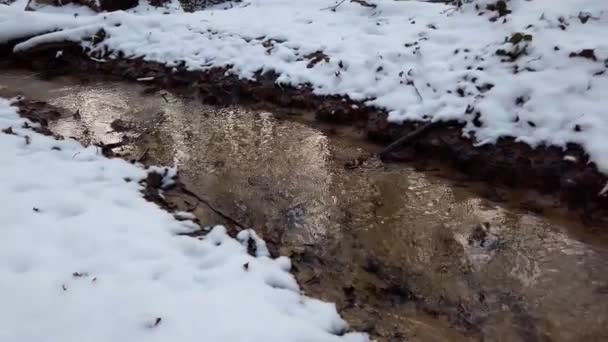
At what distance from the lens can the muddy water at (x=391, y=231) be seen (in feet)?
9.78

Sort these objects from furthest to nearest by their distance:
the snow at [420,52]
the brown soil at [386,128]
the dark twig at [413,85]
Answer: the dark twig at [413,85] → the snow at [420,52] → the brown soil at [386,128]

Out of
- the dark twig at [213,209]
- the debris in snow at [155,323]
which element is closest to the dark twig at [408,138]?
the dark twig at [213,209]

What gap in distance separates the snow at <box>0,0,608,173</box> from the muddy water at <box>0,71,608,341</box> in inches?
28.4

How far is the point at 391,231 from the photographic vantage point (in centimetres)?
378

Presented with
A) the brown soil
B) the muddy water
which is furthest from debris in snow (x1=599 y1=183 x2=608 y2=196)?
the muddy water

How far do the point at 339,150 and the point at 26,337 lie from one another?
3.52 m

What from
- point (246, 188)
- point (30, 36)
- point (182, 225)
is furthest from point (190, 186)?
point (30, 36)

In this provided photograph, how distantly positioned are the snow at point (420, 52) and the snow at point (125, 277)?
9.10ft

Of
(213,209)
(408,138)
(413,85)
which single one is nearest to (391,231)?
(408,138)

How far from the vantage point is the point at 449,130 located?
4738 mm

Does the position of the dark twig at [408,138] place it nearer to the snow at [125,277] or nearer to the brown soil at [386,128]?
the brown soil at [386,128]

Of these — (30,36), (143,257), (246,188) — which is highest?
(30,36)

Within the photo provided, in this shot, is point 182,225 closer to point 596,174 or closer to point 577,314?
point 577,314

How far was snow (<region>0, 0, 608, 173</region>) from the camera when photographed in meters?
4.40
